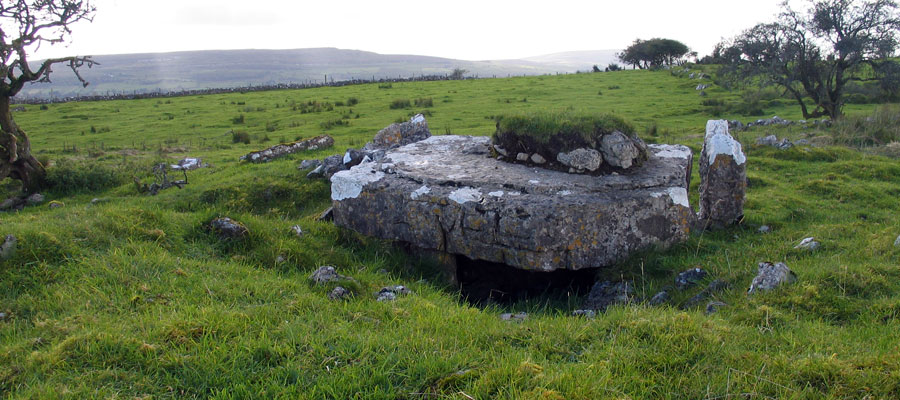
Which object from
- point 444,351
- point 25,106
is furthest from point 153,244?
point 25,106

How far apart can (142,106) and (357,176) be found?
29468 mm

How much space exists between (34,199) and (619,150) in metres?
12.2

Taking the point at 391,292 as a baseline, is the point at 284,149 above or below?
above

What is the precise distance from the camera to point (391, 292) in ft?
17.7

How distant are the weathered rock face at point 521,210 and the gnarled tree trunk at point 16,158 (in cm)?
901

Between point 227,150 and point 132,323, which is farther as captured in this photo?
point 227,150

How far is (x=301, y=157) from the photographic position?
13117 mm

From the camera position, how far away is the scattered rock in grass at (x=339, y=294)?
5062 mm

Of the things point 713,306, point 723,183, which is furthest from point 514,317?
point 723,183

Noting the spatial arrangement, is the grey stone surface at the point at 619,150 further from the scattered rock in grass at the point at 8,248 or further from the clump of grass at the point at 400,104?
the clump of grass at the point at 400,104

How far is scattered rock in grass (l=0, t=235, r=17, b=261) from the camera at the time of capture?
16.8ft

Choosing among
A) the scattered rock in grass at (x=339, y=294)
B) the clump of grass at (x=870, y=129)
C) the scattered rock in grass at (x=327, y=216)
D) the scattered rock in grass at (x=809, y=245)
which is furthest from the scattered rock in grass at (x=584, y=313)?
the clump of grass at (x=870, y=129)

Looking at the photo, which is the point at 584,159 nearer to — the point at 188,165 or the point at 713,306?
the point at 713,306

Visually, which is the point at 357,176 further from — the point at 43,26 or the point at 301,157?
the point at 43,26
